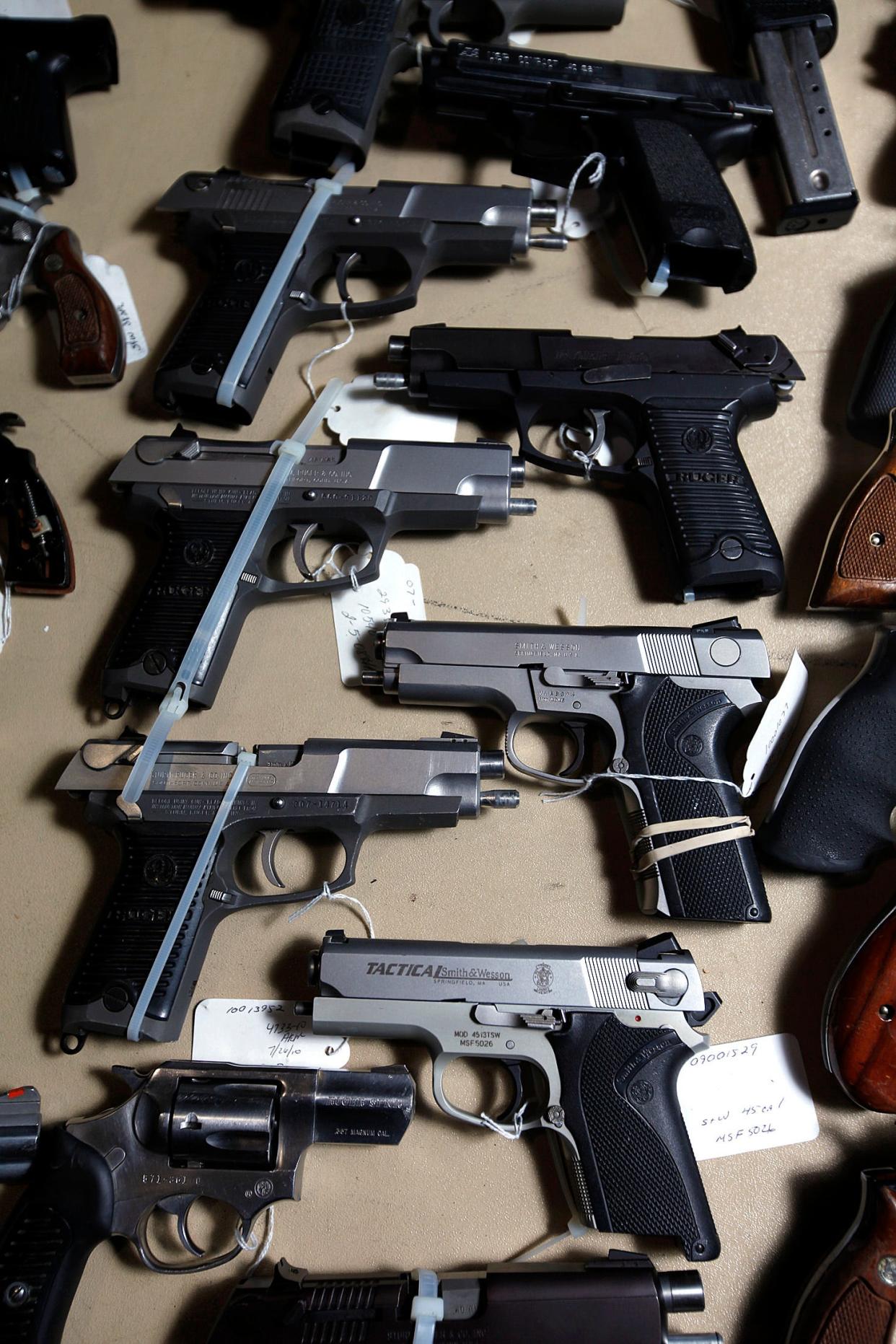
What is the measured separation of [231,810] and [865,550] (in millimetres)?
1669

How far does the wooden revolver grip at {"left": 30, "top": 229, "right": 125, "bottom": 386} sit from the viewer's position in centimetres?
263

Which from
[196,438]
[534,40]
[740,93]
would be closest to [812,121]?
[740,93]

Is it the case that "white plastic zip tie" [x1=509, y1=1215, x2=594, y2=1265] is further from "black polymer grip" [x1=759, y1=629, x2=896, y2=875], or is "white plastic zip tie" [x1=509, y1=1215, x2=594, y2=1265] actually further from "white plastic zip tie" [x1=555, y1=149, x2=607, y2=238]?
"white plastic zip tie" [x1=555, y1=149, x2=607, y2=238]

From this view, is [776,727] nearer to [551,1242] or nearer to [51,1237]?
[551,1242]

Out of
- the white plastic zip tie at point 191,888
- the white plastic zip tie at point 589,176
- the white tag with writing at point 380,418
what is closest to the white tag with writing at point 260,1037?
the white plastic zip tie at point 191,888

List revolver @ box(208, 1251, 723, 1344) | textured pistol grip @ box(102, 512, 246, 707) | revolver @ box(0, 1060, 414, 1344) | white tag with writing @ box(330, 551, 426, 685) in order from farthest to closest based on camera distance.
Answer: white tag with writing @ box(330, 551, 426, 685), textured pistol grip @ box(102, 512, 246, 707), revolver @ box(0, 1060, 414, 1344), revolver @ box(208, 1251, 723, 1344)

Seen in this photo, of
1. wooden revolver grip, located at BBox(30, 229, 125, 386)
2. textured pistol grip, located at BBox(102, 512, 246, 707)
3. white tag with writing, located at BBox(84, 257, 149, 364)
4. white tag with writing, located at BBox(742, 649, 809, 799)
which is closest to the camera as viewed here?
white tag with writing, located at BBox(742, 649, 809, 799)

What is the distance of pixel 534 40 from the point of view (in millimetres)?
3025

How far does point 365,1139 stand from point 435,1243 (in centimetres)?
28

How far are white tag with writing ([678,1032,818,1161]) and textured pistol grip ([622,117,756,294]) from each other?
2024mm

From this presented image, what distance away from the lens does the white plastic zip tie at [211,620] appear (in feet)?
7.29

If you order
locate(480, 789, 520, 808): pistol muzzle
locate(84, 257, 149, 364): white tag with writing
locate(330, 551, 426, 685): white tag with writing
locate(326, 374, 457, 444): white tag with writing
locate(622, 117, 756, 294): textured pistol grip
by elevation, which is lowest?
locate(480, 789, 520, 808): pistol muzzle

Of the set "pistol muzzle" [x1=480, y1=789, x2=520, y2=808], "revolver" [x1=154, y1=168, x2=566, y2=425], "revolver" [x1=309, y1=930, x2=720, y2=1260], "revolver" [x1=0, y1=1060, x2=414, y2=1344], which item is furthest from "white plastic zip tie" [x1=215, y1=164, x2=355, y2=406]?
"revolver" [x1=0, y1=1060, x2=414, y2=1344]

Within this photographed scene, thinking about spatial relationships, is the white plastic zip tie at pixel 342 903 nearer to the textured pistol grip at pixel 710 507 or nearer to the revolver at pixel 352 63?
the textured pistol grip at pixel 710 507
